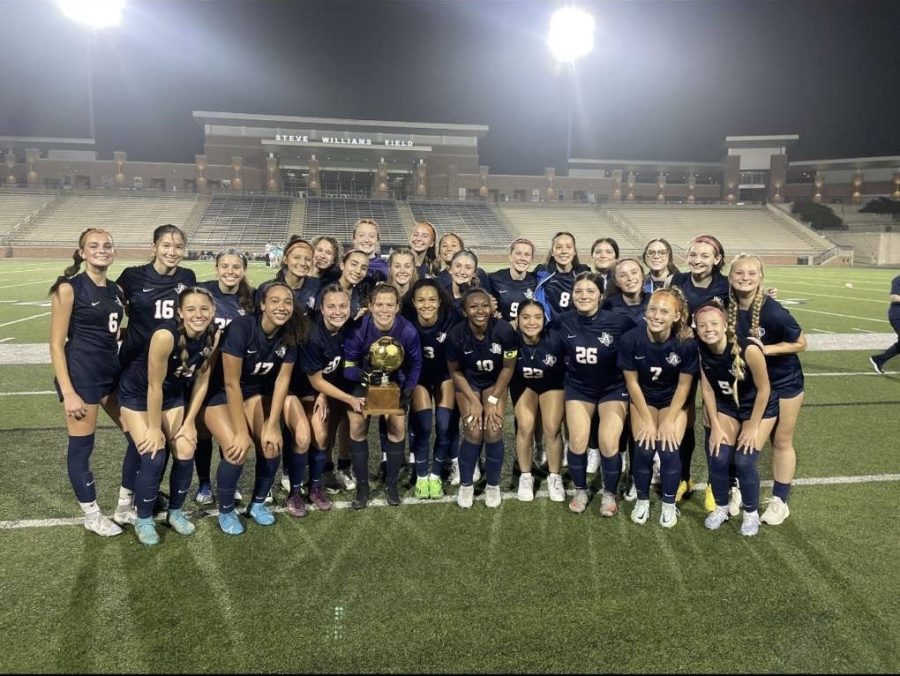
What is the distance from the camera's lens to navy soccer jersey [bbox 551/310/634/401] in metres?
3.95

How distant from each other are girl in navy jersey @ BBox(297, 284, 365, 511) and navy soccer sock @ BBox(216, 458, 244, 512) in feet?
1.84

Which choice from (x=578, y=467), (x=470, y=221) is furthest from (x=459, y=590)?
(x=470, y=221)

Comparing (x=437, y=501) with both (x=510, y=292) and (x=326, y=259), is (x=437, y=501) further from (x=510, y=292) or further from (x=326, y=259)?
(x=326, y=259)

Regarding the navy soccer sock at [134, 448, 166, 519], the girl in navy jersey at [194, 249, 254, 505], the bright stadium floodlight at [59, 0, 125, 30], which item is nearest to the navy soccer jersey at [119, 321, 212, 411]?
the navy soccer sock at [134, 448, 166, 519]

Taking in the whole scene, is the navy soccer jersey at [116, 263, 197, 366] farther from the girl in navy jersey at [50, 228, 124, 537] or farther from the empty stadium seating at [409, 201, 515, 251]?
the empty stadium seating at [409, 201, 515, 251]

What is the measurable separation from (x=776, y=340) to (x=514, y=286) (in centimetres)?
222

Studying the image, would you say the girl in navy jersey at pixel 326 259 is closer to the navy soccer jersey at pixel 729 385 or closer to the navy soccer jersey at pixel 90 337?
the navy soccer jersey at pixel 90 337

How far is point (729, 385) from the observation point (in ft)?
11.8

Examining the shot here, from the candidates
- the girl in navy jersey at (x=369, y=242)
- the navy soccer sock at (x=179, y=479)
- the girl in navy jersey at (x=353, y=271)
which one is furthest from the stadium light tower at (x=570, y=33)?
the navy soccer sock at (x=179, y=479)

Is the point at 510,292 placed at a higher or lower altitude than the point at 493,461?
higher

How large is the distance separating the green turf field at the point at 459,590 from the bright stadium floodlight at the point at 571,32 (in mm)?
43560

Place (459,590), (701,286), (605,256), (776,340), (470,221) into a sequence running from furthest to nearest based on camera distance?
(470,221) < (605,256) < (701,286) < (776,340) < (459,590)

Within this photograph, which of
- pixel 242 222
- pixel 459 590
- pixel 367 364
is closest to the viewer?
pixel 459 590

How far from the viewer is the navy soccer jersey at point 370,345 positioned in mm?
3939
